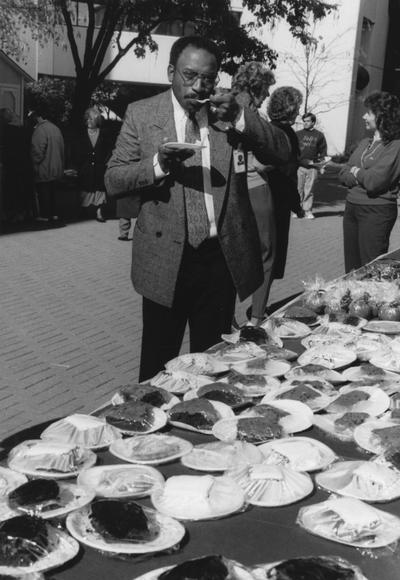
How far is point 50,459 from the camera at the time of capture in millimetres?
1935

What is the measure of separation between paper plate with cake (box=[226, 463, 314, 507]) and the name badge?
1542 millimetres

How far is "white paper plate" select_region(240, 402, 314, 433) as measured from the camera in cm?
225

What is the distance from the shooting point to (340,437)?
224 centimetres

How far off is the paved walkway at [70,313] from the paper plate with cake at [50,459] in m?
2.45

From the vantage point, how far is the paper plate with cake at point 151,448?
2.01m

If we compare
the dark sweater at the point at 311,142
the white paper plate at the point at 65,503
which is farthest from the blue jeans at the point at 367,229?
the dark sweater at the point at 311,142

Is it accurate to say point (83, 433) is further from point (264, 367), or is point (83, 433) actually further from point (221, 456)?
point (264, 367)

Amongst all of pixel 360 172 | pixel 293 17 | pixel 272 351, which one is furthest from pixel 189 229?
pixel 293 17

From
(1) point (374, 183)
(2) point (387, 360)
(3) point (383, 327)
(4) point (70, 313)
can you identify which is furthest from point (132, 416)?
(4) point (70, 313)

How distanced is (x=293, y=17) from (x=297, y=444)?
55.1 feet

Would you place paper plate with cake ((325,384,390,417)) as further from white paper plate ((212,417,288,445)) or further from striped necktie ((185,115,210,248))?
striped necktie ((185,115,210,248))

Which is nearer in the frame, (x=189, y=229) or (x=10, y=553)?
(x=10, y=553)

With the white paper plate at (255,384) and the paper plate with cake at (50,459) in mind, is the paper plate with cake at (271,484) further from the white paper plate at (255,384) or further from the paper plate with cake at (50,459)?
the white paper plate at (255,384)

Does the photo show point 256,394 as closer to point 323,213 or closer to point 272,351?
point 272,351
